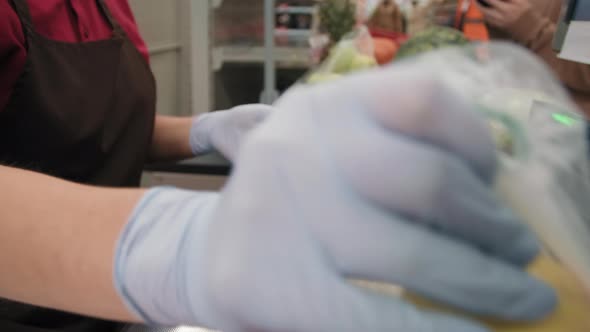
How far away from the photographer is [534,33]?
132cm

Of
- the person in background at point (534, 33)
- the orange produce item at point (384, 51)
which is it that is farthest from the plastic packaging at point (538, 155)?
the person in background at point (534, 33)

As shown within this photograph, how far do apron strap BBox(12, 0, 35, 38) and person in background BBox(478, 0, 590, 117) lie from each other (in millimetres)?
1056

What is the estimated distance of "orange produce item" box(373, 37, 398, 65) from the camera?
0.78 meters

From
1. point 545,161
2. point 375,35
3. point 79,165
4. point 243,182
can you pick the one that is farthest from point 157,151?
point 545,161

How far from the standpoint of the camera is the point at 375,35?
33.9 inches

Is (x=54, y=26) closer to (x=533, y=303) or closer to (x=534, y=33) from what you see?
(x=533, y=303)

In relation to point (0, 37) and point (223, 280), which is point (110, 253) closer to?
point (223, 280)

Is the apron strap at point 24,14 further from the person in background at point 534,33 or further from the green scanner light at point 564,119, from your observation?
the person in background at point 534,33

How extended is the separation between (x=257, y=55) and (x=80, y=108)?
1.35 meters

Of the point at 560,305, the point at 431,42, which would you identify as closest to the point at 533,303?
the point at 560,305

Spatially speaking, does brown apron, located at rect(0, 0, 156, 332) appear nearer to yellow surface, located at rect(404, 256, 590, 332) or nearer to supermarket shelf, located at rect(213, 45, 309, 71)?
yellow surface, located at rect(404, 256, 590, 332)

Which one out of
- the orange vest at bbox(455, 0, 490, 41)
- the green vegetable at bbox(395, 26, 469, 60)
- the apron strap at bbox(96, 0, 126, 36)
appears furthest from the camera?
the apron strap at bbox(96, 0, 126, 36)

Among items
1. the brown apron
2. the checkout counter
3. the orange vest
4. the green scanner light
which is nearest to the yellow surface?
the green scanner light

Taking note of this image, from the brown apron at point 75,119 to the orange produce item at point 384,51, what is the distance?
56 cm
